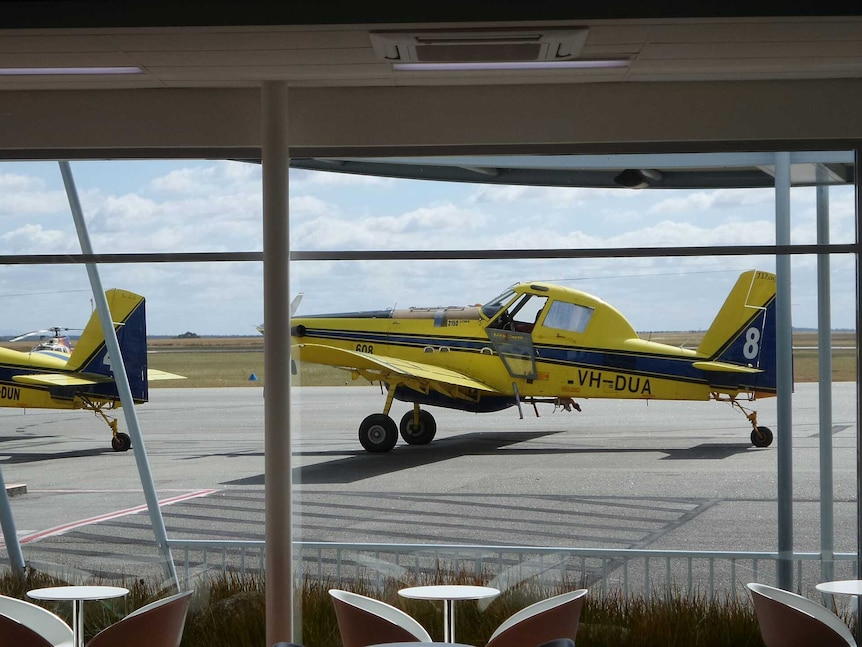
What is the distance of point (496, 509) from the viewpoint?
572 cm

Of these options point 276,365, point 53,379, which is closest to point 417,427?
point 276,365

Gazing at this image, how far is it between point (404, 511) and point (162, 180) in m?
2.37

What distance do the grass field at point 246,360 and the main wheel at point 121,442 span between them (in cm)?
36

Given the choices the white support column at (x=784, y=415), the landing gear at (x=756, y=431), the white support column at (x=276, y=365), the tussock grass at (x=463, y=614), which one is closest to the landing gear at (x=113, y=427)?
the tussock grass at (x=463, y=614)

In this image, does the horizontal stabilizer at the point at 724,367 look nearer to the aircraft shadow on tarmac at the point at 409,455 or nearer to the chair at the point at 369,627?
the aircraft shadow on tarmac at the point at 409,455

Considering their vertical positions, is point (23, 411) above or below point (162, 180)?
below

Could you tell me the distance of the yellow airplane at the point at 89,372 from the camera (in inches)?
228

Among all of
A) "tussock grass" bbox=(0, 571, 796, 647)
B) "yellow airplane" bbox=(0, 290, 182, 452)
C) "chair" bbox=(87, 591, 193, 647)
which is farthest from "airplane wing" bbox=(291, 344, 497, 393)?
"chair" bbox=(87, 591, 193, 647)

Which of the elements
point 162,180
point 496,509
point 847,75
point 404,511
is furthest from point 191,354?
point 847,75

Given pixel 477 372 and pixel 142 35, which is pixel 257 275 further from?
pixel 142 35

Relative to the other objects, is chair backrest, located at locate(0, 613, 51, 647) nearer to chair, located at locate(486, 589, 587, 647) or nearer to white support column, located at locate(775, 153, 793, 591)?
chair, located at locate(486, 589, 587, 647)

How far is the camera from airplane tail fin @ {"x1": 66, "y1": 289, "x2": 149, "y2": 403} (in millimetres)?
5809

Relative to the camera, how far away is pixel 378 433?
5.76m

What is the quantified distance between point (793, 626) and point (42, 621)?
3.28m
